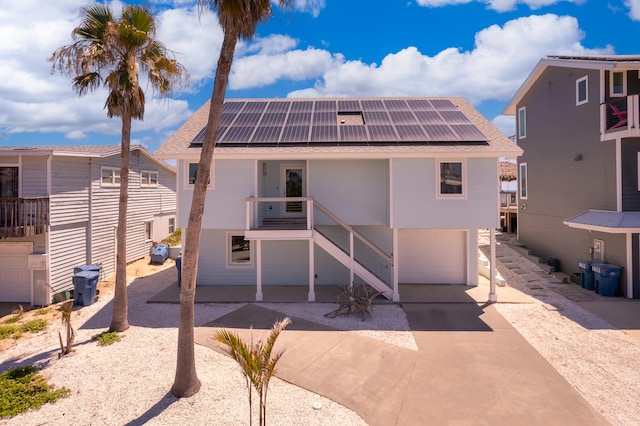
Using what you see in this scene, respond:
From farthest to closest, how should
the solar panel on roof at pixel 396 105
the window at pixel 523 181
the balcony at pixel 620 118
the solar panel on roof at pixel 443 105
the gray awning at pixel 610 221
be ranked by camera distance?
the window at pixel 523 181 < the solar panel on roof at pixel 396 105 < the solar panel on roof at pixel 443 105 < the balcony at pixel 620 118 < the gray awning at pixel 610 221

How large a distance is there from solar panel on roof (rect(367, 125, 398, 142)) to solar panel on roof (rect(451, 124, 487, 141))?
8.29ft

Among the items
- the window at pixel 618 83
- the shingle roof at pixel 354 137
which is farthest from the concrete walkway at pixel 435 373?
the window at pixel 618 83

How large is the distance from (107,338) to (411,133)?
12.5 metres

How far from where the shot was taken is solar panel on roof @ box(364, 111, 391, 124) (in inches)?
580

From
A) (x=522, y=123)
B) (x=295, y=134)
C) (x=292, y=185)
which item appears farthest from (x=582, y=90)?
(x=292, y=185)

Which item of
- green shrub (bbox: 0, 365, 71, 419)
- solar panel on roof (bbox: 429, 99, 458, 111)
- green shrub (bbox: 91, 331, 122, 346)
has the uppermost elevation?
solar panel on roof (bbox: 429, 99, 458, 111)

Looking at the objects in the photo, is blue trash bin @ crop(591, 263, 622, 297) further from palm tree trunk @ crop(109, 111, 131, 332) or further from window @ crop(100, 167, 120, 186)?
window @ crop(100, 167, 120, 186)

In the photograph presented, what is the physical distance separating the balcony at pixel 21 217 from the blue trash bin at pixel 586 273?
73.1ft

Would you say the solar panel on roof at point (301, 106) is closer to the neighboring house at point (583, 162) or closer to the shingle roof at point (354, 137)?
the shingle roof at point (354, 137)

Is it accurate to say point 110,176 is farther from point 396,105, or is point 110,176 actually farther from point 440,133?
point 440,133

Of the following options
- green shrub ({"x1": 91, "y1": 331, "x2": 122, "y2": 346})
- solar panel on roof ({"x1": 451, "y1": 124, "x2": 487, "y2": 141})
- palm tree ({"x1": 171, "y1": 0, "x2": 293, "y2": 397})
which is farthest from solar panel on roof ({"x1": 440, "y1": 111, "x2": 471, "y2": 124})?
green shrub ({"x1": 91, "y1": 331, "x2": 122, "y2": 346})

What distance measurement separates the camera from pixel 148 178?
21391 mm

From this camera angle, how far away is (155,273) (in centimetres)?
1747

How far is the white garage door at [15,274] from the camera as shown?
1327 centimetres
